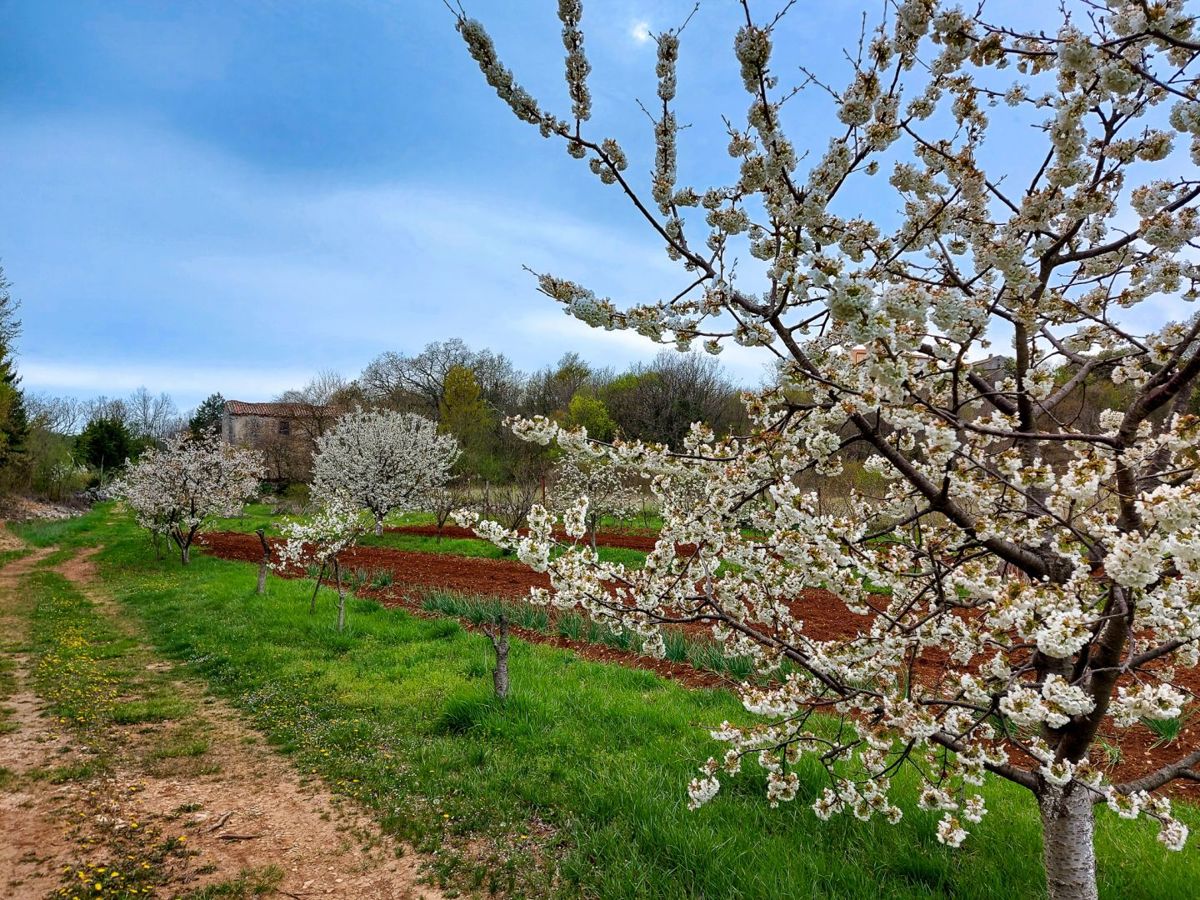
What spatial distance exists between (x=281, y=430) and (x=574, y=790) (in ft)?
174

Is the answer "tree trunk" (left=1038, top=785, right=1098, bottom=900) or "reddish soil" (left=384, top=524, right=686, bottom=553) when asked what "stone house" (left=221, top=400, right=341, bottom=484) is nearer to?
"reddish soil" (left=384, top=524, right=686, bottom=553)

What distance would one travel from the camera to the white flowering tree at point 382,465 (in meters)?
21.5

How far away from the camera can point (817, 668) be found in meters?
2.70

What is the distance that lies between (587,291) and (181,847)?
4.45m

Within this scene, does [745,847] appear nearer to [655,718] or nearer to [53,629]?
[655,718]

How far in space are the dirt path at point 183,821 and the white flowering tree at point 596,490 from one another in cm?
1210

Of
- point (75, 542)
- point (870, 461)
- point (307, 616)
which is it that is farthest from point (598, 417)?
point (870, 461)

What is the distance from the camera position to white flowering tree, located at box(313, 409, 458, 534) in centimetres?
2153

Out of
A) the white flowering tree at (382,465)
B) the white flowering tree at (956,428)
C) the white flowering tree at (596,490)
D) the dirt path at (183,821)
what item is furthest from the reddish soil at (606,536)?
the white flowering tree at (956,428)

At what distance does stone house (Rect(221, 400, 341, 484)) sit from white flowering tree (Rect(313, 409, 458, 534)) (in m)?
8.51

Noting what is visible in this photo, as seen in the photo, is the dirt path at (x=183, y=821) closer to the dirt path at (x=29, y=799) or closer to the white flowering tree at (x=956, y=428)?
the dirt path at (x=29, y=799)

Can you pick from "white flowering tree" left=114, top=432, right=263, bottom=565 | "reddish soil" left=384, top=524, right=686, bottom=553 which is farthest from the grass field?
"white flowering tree" left=114, top=432, right=263, bottom=565

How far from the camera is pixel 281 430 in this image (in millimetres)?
50219

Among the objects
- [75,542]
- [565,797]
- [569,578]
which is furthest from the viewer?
[75,542]
